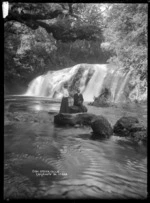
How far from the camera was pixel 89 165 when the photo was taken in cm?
478

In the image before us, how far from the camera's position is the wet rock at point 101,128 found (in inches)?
310

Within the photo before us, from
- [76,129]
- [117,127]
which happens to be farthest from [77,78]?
[117,127]

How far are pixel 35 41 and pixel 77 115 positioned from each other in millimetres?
3934

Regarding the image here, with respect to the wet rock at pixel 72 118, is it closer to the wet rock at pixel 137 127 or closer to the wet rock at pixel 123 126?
the wet rock at pixel 123 126

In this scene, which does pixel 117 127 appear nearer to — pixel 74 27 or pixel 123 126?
pixel 123 126

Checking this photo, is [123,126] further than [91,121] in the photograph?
No

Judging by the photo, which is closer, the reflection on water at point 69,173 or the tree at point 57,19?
the reflection on water at point 69,173

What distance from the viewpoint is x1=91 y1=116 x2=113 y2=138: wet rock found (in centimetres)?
786

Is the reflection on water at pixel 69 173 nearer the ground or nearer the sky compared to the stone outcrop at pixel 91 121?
nearer the ground

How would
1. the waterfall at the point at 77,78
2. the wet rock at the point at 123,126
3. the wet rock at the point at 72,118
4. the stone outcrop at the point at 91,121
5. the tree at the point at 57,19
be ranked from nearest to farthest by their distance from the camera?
the tree at the point at 57,19 → the stone outcrop at the point at 91,121 → the wet rock at the point at 123,126 → the wet rock at the point at 72,118 → the waterfall at the point at 77,78

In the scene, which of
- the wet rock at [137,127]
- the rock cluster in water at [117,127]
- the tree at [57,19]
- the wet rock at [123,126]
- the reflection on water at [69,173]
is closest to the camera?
the reflection on water at [69,173]

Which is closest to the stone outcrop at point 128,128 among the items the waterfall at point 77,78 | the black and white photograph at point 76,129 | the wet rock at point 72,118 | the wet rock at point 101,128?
the black and white photograph at point 76,129

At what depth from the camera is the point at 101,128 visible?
7.95m

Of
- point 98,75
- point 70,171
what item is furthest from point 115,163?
point 98,75
